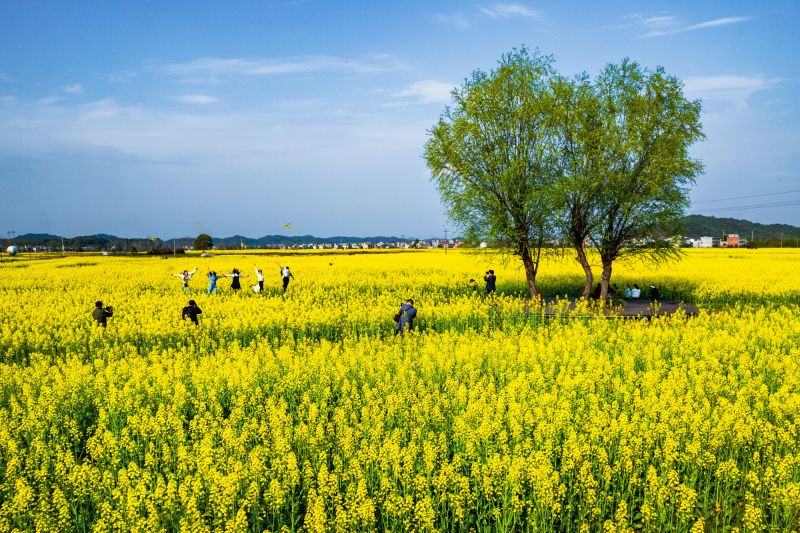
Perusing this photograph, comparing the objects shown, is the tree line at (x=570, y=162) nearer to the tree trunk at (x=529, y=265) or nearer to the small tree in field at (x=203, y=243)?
the tree trunk at (x=529, y=265)

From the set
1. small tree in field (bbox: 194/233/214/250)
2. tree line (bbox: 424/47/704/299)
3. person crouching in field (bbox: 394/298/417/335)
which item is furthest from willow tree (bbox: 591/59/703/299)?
small tree in field (bbox: 194/233/214/250)

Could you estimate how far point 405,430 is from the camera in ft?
29.8

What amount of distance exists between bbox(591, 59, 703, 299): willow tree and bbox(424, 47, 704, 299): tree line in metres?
0.05

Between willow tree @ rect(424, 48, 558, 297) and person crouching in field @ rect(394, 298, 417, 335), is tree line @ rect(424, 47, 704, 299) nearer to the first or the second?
willow tree @ rect(424, 48, 558, 297)

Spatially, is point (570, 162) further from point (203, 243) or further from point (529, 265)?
point (203, 243)

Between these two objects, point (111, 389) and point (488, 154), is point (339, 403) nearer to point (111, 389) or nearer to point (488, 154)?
point (111, 389)

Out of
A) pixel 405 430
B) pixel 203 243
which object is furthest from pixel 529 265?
pixel 203 243

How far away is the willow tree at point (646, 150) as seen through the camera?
25.5 meters

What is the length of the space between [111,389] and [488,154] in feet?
73.4

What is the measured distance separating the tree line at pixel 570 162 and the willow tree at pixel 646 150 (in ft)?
0.16

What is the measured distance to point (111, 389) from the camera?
11117 millimetres

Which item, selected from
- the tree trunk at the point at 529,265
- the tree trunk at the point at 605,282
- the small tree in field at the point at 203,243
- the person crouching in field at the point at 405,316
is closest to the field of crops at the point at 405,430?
the person crouching in field at the point at 405,316

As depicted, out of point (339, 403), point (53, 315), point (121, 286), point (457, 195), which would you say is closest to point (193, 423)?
point (339, 403)

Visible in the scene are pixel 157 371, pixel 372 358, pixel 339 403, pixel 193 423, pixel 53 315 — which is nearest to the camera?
pixel 193 423
